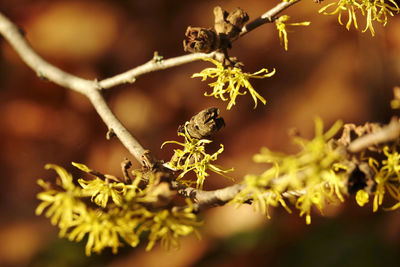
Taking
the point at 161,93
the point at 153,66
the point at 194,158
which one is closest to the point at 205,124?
the point at 194,158

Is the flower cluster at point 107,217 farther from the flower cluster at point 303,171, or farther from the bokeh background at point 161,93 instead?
the bokeh background at point 161,93

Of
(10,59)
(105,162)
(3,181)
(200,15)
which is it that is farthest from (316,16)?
(3,181)

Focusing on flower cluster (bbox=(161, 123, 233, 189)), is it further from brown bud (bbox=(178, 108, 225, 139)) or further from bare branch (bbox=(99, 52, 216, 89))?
bare branch (bbox=(99, 52, 216, 89))

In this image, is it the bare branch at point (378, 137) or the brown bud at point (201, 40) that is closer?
the bare branch at point (378, 137)

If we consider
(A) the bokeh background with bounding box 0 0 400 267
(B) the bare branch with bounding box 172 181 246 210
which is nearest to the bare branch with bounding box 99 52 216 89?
(B) the bare branch with bounding box 172 181 246 210

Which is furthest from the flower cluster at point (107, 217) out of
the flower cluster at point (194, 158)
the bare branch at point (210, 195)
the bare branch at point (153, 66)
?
the bare branch at point (153, 66)

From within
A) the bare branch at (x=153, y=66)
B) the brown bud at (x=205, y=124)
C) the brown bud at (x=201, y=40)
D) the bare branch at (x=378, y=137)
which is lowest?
the bare branch at (x=378, y=137)

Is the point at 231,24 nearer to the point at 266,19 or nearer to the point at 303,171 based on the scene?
the point at 266,19
